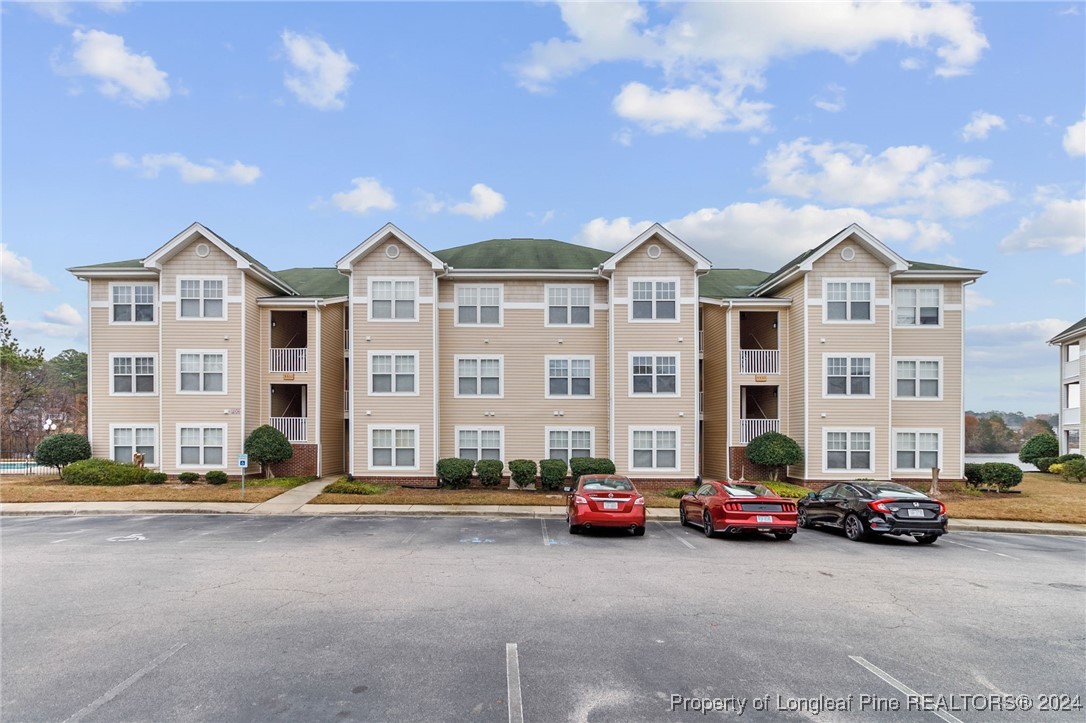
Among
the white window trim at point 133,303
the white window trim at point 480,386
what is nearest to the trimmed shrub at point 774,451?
the white window trim at point 480,386

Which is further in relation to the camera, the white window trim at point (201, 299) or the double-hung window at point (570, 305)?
the double-hung window at point (570, 305)

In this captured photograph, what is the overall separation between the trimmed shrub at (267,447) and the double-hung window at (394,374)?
14.3 feet

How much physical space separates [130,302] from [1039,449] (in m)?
49.8

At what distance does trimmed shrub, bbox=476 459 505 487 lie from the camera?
23.0 m

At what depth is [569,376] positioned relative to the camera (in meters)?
25.1

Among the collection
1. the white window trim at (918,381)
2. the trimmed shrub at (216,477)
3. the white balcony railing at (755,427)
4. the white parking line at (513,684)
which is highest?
the white window trim at (918,381)

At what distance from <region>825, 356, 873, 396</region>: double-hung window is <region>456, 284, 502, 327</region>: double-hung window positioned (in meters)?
13.8

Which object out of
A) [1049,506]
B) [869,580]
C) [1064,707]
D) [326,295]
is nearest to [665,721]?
[1064,707]

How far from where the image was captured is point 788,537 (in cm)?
1473

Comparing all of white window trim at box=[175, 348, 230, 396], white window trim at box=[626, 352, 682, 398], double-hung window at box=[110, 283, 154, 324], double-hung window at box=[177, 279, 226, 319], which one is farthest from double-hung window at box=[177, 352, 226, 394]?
white window trim at box=[626, 352, 682, 398]

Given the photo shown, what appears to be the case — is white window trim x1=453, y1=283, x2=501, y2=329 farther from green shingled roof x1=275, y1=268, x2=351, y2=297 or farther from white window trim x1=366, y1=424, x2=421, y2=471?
green shingled roof x1=275, y1=268, x2=351, y2=297

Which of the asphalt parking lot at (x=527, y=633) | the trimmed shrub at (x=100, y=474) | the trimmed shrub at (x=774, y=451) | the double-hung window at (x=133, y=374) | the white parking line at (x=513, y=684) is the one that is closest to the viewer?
the white parking line at (x=513, y=684)

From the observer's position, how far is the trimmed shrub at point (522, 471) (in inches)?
903

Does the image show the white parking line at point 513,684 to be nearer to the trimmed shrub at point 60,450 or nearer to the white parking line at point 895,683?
the white parking line at point 895,683
